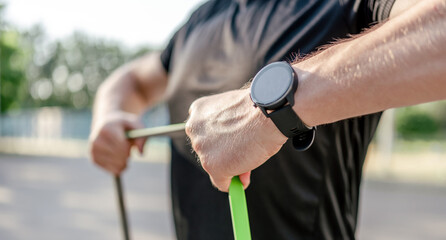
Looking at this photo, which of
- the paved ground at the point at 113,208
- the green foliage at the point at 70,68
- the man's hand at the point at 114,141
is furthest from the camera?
the green foliage at the point at 70,68

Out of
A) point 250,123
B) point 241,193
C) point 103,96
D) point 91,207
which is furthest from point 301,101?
point 91,207

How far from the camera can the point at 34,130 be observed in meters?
20.8

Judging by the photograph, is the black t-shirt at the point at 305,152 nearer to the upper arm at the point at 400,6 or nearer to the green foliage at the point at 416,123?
the upper arm at the point at 400,6

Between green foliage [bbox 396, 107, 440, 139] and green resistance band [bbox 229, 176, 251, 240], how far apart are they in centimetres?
1856

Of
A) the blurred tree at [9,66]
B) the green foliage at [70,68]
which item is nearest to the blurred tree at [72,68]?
the green foliage at [70,68]

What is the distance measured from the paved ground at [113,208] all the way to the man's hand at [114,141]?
424 centimetres

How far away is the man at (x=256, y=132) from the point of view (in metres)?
0.78

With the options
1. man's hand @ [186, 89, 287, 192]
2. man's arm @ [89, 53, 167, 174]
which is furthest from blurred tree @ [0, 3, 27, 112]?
man's hand @ [186, 89, 287, 192]

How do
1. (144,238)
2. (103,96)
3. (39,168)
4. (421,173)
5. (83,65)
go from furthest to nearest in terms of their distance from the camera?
(83,65)
(39,168)
(421,173)
(144,238)
(103,96)

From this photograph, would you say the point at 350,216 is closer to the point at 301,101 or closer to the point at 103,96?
the point at 301,101

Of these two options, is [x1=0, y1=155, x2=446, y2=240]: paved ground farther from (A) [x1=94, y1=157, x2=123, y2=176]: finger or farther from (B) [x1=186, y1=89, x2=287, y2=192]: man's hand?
(B) [x1=186, y1=89, x2=287, y2=192]: man's hand

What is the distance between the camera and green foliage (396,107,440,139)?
18250 millimetres

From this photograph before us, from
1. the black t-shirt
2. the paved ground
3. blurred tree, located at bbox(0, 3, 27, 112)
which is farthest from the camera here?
blurred tree, located at bbox(0, 3, 27, 112)

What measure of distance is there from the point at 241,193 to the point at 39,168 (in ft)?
43.2
